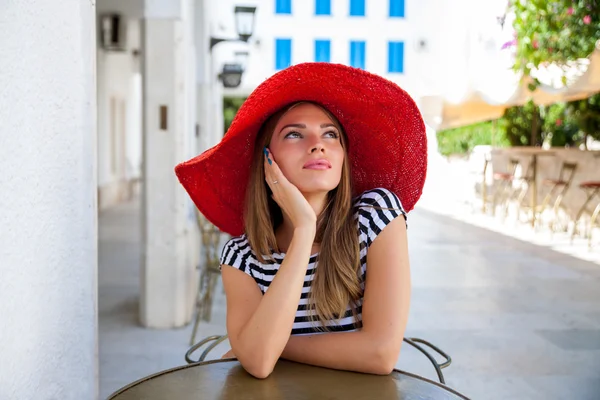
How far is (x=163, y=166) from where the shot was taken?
4555mm

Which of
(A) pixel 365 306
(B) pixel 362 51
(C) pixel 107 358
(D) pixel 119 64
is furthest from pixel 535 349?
(B) pixel 362 51

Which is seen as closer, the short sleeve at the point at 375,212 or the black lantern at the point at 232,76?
the short sleeve at the point at 375,212

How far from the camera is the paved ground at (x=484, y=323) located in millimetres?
3699

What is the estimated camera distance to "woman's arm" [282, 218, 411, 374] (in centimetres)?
154

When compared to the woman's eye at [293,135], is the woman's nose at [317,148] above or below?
below

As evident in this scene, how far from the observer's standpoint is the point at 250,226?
6.06 feet

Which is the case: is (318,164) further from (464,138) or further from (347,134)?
(464,138)

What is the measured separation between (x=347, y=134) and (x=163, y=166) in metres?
2.75

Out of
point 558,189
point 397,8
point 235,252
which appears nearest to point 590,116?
point 558,189

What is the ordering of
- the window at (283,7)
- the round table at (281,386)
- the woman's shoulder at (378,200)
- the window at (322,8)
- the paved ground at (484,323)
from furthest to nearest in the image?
the window at (322,8), the window at (283,7), the paved ground at (484,323), the woman's shoulder at (378,200), the round table at (281,386)

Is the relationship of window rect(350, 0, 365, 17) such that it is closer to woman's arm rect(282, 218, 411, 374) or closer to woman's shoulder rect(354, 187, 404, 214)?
woman's shoulder rect(354, 187, 404, 214)

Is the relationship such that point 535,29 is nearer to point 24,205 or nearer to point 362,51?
point 24,205

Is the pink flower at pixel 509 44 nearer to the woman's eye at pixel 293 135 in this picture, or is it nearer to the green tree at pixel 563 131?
the green tree at pixel 563 131

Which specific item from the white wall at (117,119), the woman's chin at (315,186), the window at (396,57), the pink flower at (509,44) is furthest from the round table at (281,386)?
the window at (396,57)
